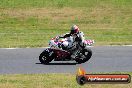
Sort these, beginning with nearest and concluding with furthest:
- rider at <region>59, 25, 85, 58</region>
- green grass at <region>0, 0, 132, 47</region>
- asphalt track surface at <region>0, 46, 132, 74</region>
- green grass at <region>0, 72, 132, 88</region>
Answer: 1. green grass at <region>0, 72, 132, 88</region>
2. asphalt track surface at <region>0, 46, 132, 74</region>
3. rider at <region>59, 25, 85, 58</region>
4. green grass at <region>0, 0, 132, 47</region>

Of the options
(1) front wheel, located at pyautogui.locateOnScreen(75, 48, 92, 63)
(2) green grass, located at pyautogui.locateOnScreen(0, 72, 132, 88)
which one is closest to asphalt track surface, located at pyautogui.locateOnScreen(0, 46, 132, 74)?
(1) front wheel, located at pyautogui.locateOnScreen(75, 48, 92, 63)

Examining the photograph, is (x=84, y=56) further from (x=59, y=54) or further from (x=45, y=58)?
(x=45, y=58)

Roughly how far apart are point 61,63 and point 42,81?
554cm

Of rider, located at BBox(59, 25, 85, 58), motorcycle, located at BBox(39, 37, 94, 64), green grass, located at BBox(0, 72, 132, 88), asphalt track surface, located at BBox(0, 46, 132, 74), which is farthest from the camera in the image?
motorcycle, located at BBox(39, 37, 94, 64)

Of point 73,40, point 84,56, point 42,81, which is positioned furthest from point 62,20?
point 42,81

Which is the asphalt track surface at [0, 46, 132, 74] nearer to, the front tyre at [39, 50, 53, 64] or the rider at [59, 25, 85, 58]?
the front tyre at [39, 50, 53, 64]

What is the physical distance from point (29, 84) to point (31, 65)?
17.5 feet

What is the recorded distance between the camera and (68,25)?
137 feet

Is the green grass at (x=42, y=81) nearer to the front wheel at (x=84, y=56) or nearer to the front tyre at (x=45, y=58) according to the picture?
the front tyre at (x=45, y=58)

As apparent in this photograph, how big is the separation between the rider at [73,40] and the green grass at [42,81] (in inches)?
144

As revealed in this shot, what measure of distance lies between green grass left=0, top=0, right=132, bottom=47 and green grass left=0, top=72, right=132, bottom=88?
37.4 feet

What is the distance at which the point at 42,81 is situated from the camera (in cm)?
1662

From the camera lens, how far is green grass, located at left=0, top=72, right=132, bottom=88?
618 inches

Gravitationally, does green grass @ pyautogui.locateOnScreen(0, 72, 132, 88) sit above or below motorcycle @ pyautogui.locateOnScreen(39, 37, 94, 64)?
above
